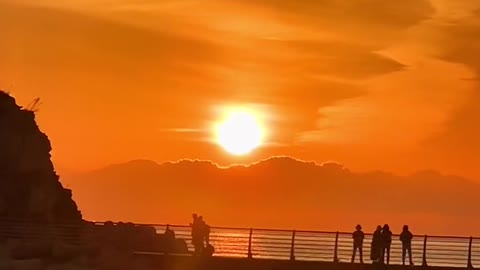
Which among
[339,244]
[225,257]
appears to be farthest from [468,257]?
[225,257]

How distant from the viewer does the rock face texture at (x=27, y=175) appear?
5066 cm

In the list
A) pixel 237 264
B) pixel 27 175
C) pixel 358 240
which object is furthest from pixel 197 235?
pixel 27 175

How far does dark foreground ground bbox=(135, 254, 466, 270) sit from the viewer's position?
1646 inches

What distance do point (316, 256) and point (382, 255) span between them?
9.65 feet

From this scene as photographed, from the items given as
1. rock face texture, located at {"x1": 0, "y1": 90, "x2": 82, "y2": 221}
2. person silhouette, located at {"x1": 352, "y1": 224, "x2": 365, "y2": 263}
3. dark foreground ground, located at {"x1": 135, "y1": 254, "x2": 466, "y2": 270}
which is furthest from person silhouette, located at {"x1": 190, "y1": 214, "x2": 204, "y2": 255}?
rock face texture, located at {"x1": 0, "y1": 90, "x2": 82, "y2": 221}

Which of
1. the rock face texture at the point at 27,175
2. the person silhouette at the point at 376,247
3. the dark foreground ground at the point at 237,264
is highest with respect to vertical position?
the rock face texture at the point at 27,175

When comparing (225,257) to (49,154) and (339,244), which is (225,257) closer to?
(339,244)

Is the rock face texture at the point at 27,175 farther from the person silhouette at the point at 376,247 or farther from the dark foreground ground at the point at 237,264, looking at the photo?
the person silhouette at the point at 376,247

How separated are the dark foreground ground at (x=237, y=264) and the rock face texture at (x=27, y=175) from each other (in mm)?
8553

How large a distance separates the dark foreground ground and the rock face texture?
8.55 meters

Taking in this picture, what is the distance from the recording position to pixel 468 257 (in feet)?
140

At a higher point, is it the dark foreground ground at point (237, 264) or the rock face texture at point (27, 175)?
the rock face texture at point (27, 175)

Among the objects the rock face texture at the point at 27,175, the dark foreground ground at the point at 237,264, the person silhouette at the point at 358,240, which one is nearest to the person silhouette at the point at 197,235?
the dark foreground ground at the point at 237,264

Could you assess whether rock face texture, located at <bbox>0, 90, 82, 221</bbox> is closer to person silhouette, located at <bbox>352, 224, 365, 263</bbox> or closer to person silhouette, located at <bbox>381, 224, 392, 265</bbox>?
person silhouette, located at <bbox>352, 224, 365, 263</bbox>
